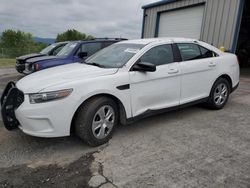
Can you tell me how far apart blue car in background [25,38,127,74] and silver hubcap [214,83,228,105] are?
4.02 meters

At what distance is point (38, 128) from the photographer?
128 inches

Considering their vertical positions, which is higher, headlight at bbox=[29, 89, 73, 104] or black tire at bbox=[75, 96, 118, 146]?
headlight at bbox=[29, 89, 73, 104]

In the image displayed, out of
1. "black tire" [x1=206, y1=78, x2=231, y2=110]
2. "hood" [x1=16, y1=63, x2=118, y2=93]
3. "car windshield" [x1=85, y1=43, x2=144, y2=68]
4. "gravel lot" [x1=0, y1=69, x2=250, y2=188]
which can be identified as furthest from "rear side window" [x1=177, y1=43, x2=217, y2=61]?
"hood" [x1=16, y1=63, x2=118, y2=93]

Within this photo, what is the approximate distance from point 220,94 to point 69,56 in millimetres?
4626

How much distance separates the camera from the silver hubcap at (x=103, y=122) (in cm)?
355

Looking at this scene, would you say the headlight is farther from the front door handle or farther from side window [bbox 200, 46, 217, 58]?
side window [bbox 200, 46, 217, 58]

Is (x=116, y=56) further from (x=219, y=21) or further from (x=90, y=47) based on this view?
(x=219, y=21)

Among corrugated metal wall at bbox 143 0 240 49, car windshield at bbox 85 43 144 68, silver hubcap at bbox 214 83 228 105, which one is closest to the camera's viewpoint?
car windshield at bbox 85 43 144 68

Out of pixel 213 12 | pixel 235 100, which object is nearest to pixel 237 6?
pixel 213 12

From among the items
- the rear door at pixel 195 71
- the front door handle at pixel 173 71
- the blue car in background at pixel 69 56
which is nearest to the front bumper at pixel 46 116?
the front door handle at pixel 173 71

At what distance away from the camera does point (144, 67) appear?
384 centimetres

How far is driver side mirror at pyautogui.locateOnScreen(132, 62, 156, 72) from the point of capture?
3.81 m

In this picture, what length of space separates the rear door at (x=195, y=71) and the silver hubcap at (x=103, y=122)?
1.56 meters

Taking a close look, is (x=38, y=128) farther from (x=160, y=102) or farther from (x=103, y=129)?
(x=160, y=102)
